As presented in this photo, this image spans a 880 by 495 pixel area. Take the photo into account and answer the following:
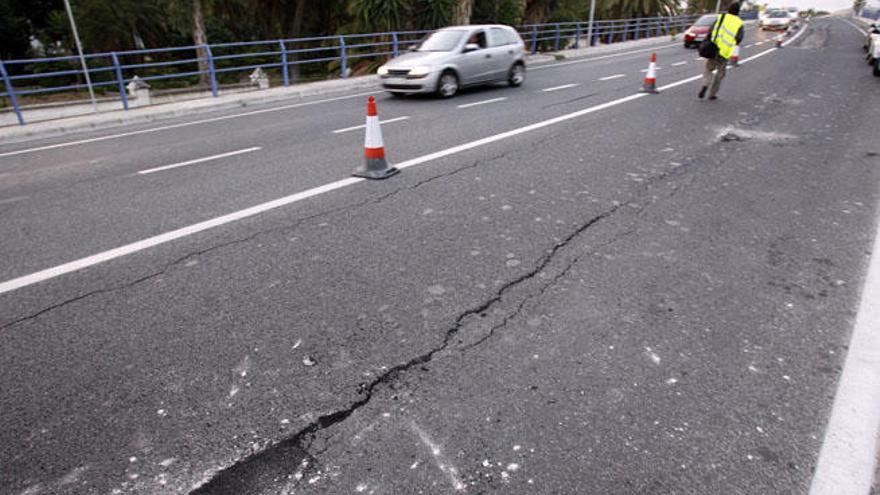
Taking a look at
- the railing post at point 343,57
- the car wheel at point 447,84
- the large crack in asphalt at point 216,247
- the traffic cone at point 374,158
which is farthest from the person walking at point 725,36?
the railing post at point 343,57

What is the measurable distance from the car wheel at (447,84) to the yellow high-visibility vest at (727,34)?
5617 millimetres

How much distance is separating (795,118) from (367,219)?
832cm

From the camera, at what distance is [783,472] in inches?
84.3

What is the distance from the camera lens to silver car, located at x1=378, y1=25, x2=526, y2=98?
12.4m

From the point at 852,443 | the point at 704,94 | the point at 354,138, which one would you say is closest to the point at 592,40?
the point at 704,94

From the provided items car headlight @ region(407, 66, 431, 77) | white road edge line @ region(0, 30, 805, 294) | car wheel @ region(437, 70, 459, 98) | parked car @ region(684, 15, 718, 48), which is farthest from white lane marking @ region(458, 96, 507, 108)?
parked car @ region(684, 15, 718, 48)

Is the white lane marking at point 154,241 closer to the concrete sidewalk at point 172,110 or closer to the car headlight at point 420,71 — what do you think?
the car headlight at point 420,71

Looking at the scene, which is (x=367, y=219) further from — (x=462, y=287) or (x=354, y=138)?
(x=354, y=138)

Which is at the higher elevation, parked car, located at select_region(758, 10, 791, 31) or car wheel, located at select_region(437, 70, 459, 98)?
parked car, located at select_region(758, 10, 791, 31)

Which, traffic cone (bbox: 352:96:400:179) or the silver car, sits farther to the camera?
the silver car

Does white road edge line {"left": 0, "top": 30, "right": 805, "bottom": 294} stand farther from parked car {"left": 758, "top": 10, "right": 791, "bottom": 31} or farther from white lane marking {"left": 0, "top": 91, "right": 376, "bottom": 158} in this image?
parked car {"left": 758, "top": 10, "right": 791, "bottom": 31}

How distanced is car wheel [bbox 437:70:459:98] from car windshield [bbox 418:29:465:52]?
674mm

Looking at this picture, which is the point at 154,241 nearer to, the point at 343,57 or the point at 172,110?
the point at 172,110

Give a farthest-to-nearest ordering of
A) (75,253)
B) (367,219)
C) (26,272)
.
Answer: (367,219)
(75,253)
(26,272)
